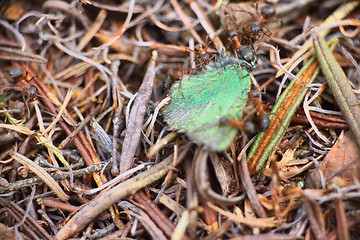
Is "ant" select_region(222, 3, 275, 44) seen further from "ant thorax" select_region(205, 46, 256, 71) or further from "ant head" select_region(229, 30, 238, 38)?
"ant thorax" select_region(205, 46, 256, 71)

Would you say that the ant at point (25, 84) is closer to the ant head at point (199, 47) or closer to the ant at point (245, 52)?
the ant head at point (199, 47)

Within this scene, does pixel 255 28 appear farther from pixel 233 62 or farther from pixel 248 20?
pixel 233 62

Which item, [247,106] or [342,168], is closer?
[342,168]

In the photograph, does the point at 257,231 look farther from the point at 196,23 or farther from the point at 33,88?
the point at 33,88

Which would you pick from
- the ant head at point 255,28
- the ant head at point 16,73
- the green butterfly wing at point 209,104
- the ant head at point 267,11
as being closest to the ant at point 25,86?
the ant head at point 16,73

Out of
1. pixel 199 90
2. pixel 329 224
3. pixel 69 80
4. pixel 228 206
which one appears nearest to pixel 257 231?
pixel 228 206

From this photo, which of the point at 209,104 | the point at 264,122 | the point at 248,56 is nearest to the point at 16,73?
the point at 209,104
